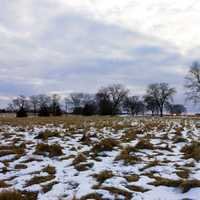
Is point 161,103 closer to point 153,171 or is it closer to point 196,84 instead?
point 196,84

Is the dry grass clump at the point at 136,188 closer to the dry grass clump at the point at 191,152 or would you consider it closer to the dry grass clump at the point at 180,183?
the dry grass clump at the point at 180,183

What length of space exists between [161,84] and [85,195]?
8429 centimetres

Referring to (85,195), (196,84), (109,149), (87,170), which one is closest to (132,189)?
(85,195)

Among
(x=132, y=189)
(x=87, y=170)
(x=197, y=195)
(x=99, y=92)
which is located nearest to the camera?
(x=197, y=195)

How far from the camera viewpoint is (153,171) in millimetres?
6945

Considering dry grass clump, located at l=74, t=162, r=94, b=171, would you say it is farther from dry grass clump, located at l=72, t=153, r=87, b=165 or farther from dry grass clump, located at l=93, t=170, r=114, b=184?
dry grass clump, located at l=93, t=170, r=114, b=184

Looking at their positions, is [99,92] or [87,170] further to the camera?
[99,92]

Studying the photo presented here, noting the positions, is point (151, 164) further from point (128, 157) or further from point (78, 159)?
point (78, 159)

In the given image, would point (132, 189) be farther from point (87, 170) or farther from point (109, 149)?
point (109, 149)

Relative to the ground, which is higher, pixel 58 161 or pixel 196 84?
pixel 196 84

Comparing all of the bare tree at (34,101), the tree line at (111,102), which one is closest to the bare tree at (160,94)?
the tree line at (111,102)

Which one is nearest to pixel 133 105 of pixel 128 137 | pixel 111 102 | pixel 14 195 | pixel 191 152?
pixel 111 102

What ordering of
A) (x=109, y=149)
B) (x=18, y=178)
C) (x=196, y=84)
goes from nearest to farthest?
(x=18, y=178), (x=109, y=149), (x=196, y=84)

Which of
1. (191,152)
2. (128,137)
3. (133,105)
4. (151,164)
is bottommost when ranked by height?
(151,164)
